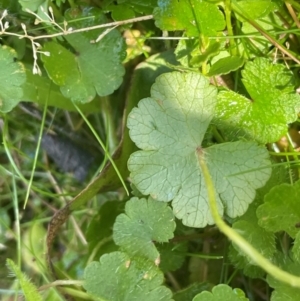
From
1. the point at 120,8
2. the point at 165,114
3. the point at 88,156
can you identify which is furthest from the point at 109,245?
the point at 120,8

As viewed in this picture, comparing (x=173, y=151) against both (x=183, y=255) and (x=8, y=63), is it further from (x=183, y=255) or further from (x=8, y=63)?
(x=8, y=63)

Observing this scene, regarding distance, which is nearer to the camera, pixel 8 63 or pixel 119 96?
pixel 8 63

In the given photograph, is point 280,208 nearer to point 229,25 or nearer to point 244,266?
point 244,266

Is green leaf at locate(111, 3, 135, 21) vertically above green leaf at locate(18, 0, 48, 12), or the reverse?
green leaf at locate(18, 0, 48, 12)

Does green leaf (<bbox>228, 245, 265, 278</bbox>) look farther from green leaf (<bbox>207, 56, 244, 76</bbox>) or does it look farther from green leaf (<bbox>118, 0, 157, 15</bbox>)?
green leaf (<bbox>118, 0, 157, 15</bbox>)

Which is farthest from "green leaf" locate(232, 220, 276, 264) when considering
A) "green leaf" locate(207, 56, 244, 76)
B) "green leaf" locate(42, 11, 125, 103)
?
"green leaf" locate(42, 11, 125, 103)

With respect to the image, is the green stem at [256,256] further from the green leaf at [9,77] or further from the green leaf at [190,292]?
the green leaf at [9,77]

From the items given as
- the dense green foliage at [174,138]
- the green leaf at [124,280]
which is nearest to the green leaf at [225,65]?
the dense green foliage at [174,138]
